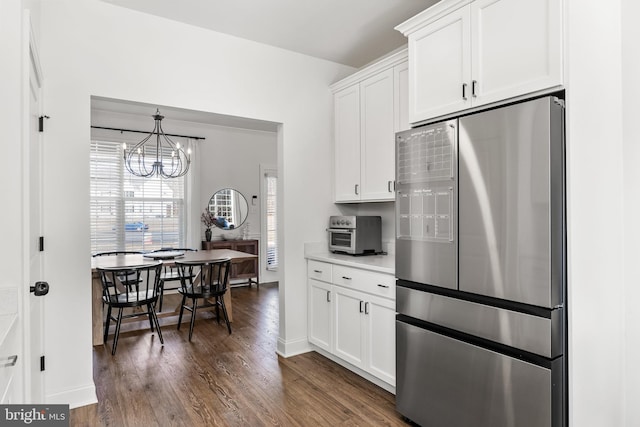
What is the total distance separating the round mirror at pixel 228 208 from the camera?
6.34 meters

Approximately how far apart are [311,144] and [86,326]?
2.30 m

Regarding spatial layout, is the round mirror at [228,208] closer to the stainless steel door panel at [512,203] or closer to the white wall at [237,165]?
the white wall at [237,165]

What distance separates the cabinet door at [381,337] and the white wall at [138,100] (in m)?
0.93

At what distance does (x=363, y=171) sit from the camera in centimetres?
328

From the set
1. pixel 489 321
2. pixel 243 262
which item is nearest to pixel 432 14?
pixel 489 321

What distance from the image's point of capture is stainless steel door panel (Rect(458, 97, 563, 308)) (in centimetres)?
165

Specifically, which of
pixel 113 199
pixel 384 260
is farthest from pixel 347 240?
pixel 113 199

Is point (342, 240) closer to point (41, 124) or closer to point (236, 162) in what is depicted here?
point (41, 124)

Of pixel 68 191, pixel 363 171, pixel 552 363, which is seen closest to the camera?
pixel 552 363

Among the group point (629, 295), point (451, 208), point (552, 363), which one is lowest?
point (552, 363)

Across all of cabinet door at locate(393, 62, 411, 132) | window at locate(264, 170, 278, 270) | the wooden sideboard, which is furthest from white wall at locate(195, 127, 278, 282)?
cabinet door at locate(393, 62, 411, 132)

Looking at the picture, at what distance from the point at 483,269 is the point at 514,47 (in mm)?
1079

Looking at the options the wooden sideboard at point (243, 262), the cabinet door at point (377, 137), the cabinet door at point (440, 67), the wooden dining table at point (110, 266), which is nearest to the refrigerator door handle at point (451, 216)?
the cabinet door at point (440, 67)

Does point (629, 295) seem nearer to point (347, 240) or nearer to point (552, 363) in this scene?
point (552, 363)
